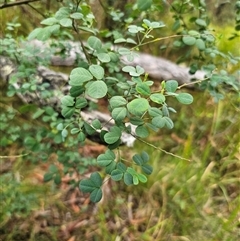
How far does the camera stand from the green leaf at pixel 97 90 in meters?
0.63

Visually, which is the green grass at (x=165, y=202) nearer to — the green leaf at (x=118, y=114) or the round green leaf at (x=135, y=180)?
the round green leaf at (x=135, y=180)

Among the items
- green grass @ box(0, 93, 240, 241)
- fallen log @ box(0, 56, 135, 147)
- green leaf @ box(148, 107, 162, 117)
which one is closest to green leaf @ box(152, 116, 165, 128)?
green leaf @ box(148, 107, 162, 117)

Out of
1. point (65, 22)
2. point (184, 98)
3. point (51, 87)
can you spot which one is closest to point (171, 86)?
point (184, 98)

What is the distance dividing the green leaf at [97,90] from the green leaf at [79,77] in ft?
0.05

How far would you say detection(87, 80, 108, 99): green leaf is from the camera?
633 mm

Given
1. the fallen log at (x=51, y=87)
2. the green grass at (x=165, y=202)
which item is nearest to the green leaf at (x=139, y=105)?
the fallen log at (x=51, y=87)

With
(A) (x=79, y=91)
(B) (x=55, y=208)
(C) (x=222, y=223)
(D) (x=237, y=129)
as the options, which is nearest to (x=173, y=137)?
(D) (x=237, y=129)

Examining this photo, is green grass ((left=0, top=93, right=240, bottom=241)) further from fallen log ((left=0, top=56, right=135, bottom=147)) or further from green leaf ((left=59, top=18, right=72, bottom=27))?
green leaf ((left=59, top=18, right=72, bottom=27))

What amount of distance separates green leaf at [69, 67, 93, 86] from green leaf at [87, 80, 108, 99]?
0.02 meters

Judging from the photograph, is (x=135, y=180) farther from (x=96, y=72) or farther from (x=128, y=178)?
(x=96, y=72)

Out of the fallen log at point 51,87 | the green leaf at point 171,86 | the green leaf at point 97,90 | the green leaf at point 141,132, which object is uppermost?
the green leaf at point 97,90

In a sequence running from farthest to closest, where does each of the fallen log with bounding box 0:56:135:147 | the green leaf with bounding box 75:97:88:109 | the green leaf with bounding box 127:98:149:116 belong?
the fallen log with bounding box 0:56:135:147 → the green leaf with bounding box 75:97:88:109 → the green leaf with bounding box 127:98:149:116

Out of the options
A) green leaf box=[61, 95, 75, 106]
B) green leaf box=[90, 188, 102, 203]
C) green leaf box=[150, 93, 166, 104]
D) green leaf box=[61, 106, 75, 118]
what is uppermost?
green leaf box=[150, 93, 166, 104]

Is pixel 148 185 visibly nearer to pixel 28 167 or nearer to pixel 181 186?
pixel 181 186
